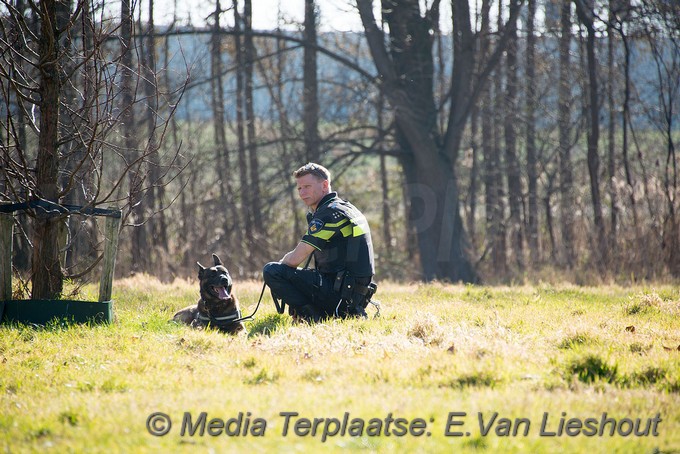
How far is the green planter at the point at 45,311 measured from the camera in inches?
301

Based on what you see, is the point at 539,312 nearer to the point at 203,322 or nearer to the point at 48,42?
the point at 203,322

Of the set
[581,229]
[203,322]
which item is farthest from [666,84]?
[203,322]

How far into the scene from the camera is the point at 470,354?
5.69 meters

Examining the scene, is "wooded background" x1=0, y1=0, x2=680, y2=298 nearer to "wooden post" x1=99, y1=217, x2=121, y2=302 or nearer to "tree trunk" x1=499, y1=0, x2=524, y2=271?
"tree trunk" x1=499, y1=0, x2=524, y2=271

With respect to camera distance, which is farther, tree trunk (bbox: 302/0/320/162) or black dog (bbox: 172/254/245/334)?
tree trunk (bbox: 302/0/320/162)

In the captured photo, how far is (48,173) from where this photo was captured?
7965 millimetres

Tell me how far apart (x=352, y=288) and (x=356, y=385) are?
2.78m

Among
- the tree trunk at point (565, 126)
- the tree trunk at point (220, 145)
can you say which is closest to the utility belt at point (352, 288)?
the tree trunk at point (565, 126)

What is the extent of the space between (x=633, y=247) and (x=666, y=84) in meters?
4.02

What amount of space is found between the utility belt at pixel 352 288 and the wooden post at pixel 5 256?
342 centimetres

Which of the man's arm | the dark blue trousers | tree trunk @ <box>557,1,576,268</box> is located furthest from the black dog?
tree trunk @ <box>557,1,576,268</box>

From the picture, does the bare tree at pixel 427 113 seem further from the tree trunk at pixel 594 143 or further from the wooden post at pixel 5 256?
the wooden post at pixel 5 256
